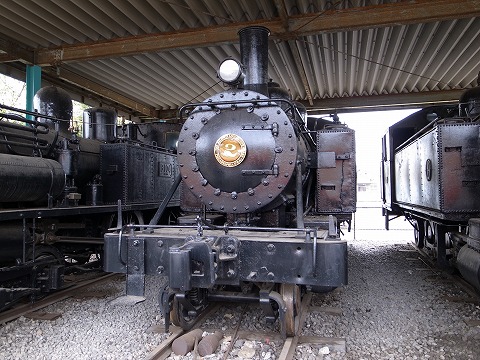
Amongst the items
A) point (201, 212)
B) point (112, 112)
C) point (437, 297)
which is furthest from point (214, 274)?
point (112, 112)

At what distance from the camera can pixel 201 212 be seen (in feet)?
14.8

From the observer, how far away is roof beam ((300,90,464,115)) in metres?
12.6

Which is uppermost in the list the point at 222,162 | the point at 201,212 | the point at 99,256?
the point at 222,162

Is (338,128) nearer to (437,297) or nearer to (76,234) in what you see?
(437,297)

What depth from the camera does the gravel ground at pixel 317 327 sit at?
12.1ft

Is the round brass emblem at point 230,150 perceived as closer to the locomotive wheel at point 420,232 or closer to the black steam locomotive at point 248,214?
the black steam locomotive at point 248,214

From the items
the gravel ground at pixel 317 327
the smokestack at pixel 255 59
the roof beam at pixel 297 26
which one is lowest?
the gravel ground at pixel 317 327

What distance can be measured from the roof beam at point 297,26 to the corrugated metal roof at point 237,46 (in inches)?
0.7

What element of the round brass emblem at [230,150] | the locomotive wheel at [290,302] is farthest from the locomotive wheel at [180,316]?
the round brass emblem at [230,150]

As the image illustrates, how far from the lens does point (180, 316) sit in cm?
388

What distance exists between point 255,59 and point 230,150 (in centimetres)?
117

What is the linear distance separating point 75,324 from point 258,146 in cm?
282

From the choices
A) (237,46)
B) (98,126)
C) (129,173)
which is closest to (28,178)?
(129,173)

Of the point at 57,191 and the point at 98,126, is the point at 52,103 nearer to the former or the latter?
the point at 98,126
